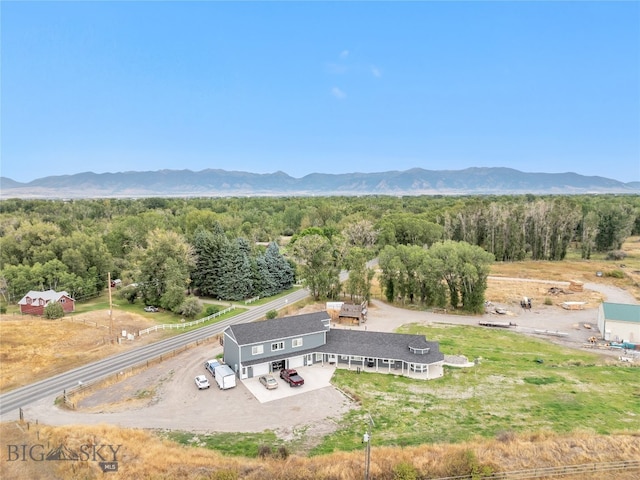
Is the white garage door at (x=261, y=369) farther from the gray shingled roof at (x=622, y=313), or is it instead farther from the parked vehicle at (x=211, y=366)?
the gray shingled roof at (x=622, y=313)

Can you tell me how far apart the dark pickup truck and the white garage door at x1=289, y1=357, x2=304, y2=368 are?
1.69 m

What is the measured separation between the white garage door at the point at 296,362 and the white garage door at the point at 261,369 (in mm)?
2272

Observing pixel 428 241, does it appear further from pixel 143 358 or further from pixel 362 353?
pixel 143 358

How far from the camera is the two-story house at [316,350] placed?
109ft

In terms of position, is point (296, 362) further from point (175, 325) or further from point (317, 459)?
point (175, 325)

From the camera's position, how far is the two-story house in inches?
1309

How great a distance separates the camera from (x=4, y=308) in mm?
51406

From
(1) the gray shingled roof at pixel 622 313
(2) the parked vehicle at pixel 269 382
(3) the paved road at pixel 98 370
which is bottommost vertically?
(3) the paved road at pixel 98 370

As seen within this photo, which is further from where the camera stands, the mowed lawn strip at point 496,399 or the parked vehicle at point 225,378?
the parked vehicle at point 225,378

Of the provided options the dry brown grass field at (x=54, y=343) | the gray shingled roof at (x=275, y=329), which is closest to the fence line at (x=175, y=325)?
the dry brown grass field at (x=54, y=343)

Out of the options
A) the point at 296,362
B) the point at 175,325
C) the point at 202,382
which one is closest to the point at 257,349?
the point at 296,362

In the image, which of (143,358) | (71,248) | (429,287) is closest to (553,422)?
(429,287)

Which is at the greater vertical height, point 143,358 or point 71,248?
point 71,248

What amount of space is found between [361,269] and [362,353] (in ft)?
72.4
